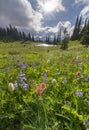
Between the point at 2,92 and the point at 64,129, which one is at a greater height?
the point at 2,92

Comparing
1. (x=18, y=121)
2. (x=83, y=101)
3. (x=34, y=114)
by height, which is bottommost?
(x=18, y=121)

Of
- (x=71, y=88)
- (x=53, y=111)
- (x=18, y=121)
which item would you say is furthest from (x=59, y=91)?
(x=18, y=121)

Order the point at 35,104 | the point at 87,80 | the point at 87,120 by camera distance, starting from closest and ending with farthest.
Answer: the point at 87,120 < the point at 35,104 < the point at 87,80

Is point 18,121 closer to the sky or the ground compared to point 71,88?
closer to the ground

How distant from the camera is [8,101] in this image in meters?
3.71

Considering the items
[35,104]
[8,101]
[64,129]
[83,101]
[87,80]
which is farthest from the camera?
[87,80]

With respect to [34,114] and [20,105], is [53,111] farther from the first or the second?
[20,105]

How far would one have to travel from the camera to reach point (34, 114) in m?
3.26

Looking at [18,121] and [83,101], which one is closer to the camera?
[83,101]

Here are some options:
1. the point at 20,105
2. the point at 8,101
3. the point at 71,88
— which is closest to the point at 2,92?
the point at 8,101

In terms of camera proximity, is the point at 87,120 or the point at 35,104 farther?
the point at 35,104

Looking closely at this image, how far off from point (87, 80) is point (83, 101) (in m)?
0.95

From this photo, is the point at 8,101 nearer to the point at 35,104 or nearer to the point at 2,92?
the point at 2,92

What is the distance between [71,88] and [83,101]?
1.94ft
